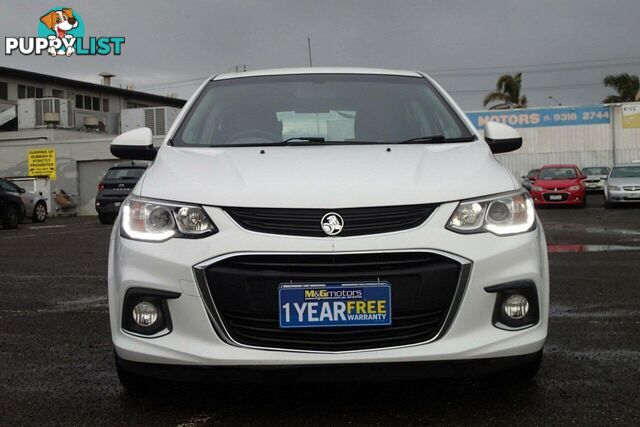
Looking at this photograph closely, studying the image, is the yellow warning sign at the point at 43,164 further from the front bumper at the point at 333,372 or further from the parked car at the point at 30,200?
the front bumper at the point at 333,372

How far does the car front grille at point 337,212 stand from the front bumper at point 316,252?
35mm

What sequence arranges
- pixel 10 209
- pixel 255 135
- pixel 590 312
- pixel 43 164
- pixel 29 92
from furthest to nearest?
pixel 29 92, pixel 43 164, pixel 10 209, pixel 590 312, pixel 255 135

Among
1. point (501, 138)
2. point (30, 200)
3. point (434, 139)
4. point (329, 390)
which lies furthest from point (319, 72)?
point (30, 200)

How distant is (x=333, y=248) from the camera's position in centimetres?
302

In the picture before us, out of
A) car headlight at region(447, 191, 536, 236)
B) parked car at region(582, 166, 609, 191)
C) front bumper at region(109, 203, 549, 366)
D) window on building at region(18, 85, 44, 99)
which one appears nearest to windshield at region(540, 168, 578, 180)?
parked car at region(582, 166, 609, 191)

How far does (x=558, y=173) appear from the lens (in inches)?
991

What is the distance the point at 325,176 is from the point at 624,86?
54.0 metres

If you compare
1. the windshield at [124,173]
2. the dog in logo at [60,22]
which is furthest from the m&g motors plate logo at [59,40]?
the windshield at [124,173]

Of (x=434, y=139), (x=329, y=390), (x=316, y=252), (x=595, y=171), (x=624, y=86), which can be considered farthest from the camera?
(x=624, y=86)

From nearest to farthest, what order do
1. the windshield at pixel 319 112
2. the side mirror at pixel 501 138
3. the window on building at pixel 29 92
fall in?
the windshield at pixel 319 112 → the side mirror at pixel 501 138 → the window on building at pixel 29 92

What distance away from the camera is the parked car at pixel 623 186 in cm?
2300

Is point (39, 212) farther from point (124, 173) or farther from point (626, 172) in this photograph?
point (626, 172)

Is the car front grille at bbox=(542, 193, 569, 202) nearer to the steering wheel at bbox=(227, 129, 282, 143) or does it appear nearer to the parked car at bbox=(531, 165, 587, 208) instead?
the parked car at bbox=(531, 165, 587, 208)

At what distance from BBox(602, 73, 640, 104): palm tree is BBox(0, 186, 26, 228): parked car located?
140 ft
